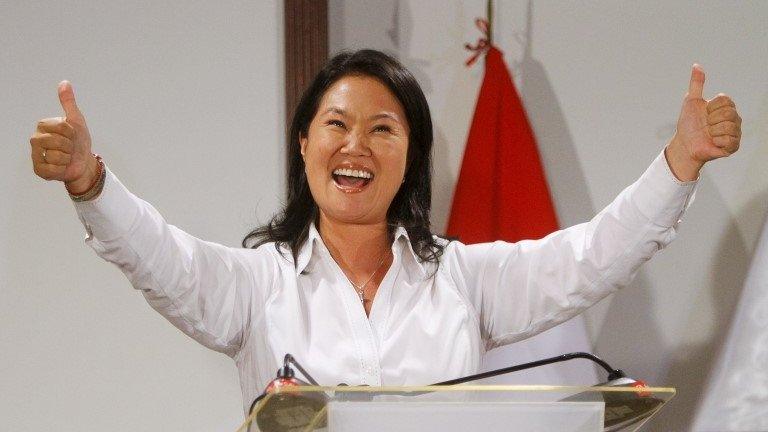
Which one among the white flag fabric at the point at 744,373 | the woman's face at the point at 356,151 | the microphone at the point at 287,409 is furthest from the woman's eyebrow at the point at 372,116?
the microphone at the point at 287,409

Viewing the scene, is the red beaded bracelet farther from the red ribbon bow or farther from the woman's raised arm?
the red ribbon bow

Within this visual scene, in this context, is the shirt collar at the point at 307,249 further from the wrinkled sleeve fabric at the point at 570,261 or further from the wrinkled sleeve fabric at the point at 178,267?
the wrinkled sleeve fabric at the point at 570,261

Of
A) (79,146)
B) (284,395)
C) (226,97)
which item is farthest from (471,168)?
(284,395)

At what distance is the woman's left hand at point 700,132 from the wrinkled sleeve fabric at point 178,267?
746 millimetres

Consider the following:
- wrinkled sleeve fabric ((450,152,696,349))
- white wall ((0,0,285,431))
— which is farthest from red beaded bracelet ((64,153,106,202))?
white wall ((0,0,285,431))

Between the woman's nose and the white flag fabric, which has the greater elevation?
the woman's nose

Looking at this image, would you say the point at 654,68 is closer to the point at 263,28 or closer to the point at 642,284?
the point at 642,284

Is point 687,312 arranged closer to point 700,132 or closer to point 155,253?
point 700,132

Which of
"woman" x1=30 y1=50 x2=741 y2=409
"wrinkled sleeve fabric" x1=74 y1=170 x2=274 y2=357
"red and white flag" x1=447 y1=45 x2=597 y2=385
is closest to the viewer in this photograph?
"wrinkled sleeve fabric" x1=74 y1=170 x2=274 y2=357

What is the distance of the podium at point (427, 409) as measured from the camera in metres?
0.98

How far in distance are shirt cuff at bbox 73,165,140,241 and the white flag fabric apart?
1.14m

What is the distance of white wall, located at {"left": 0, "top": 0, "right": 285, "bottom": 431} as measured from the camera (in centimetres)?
236

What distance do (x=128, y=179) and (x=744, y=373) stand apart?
1467mm

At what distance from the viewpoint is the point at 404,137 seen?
6.25 feet
